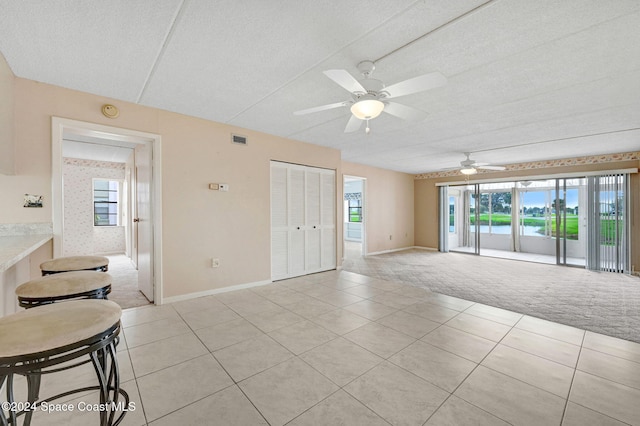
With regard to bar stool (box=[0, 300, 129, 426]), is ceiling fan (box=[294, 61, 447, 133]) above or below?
above

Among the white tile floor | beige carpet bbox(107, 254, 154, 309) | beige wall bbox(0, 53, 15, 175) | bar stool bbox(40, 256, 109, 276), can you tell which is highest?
beige wall bbox(0, 53, 15, 175)

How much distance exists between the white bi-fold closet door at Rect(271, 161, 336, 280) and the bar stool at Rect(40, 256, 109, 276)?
256cm

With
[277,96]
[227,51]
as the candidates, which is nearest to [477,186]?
[277,96]

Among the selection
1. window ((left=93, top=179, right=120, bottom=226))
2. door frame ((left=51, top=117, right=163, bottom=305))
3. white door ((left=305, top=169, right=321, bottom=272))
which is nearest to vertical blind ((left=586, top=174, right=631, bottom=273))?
white door ((left=305, top=169, right=321, bottom=272))

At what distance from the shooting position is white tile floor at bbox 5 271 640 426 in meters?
1.60

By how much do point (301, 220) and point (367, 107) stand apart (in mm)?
2990

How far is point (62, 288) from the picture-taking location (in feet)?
5.00

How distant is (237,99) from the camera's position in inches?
119

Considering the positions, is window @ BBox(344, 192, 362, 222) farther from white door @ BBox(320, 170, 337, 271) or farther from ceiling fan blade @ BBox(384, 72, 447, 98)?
ceiling fan blade @ BBox(384, 72, 447, 98)

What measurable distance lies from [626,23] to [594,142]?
401 cm

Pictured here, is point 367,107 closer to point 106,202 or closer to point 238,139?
point 238,139

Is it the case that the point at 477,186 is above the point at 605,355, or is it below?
above

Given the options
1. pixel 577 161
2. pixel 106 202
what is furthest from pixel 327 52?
pixel 106 202

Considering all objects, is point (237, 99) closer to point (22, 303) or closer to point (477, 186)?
point (22, 303)
